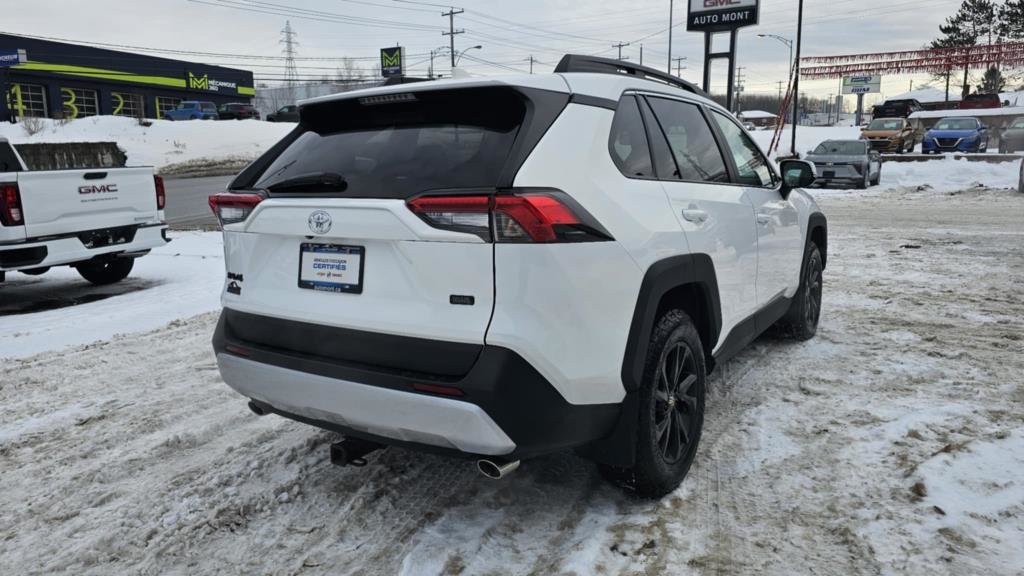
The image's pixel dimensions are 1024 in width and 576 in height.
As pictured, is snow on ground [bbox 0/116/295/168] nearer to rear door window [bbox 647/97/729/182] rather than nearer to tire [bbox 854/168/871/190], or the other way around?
tire [bbox 854/168/871/190]

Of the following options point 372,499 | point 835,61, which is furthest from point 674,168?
point 835,61

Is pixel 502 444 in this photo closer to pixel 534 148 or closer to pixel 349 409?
pixel 349 409

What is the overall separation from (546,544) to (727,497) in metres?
0.89

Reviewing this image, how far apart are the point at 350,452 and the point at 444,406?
2.83ft

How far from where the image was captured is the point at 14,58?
134ft

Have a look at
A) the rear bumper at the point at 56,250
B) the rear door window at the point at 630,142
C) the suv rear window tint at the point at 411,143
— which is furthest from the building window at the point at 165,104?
the rear door window at the point at 630,142

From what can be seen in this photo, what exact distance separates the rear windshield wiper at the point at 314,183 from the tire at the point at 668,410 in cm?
142

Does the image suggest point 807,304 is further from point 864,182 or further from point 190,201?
point 864,182

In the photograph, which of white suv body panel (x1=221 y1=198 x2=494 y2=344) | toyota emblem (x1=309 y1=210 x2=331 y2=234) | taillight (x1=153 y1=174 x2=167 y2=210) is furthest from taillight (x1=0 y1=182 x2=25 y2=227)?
toyota emblem (x1=309 y1=210 x2=331 y2=234)

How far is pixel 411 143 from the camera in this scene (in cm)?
287

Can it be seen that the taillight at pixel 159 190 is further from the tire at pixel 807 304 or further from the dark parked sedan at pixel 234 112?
the dark parked sedan at pixel 234 112

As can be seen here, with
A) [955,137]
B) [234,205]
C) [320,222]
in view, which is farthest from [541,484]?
[955,137]

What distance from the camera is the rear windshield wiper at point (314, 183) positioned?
2848mm

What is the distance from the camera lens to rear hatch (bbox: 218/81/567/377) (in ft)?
8.27
